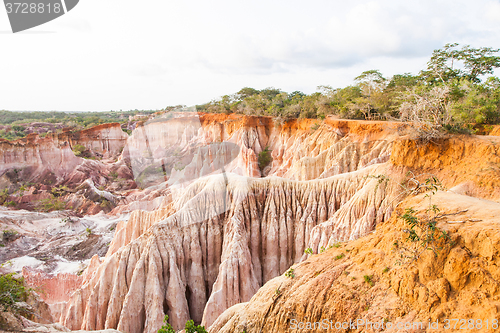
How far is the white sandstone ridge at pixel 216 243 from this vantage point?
10391 millimetres

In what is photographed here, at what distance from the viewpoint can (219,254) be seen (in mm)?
12227

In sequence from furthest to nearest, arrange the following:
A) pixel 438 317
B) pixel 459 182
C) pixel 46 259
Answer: pixel 46 259, pixel 459 182, pixel 438 317

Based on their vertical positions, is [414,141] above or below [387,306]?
above

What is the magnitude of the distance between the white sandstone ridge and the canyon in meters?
0.05

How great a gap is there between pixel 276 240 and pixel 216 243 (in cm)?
253

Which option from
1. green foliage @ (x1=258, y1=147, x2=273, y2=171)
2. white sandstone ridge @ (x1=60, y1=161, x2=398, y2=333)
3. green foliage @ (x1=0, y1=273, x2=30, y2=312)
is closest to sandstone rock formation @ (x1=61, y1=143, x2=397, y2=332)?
white sandstone ridge @ (x1=60, y1=161, x2=398, y2=333)

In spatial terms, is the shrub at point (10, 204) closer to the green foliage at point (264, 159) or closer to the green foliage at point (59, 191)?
the green foliage at point (59, 191)

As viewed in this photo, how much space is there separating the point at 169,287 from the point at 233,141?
2386 cm

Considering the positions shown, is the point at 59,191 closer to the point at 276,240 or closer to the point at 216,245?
the point at 216,245

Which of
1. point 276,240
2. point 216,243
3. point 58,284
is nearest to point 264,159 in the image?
point 276,240

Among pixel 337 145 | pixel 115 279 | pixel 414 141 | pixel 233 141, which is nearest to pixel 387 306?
pixel 414 141

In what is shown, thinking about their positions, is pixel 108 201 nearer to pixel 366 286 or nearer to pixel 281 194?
pixel 281 194

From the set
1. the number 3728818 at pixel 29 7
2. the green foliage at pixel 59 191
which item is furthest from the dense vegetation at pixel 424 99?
the green foliage at pixel 59 191

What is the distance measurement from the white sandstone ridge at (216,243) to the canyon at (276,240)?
0.05m
